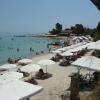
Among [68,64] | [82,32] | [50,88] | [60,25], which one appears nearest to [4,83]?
[50,88]

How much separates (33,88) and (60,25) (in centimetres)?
10982

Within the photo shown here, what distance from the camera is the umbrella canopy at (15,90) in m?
7.89

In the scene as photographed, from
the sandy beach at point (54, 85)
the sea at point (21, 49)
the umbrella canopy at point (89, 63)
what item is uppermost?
the umbrella canopy at point (89, 63)

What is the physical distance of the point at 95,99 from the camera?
30.9 ft

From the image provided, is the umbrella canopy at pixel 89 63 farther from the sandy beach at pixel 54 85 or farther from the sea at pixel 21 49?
the sea at pixel 21 49

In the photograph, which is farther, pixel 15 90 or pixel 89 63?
pixel 89 63

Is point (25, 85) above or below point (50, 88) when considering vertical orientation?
above

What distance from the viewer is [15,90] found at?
841 cm

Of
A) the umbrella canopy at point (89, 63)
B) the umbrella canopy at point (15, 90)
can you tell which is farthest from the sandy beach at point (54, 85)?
the umbrella canopy at point (15, 90)

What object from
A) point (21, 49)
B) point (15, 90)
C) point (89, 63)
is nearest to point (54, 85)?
point (89, 63)

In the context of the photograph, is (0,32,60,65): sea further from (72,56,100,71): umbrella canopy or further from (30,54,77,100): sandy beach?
(72,56,100,71): umbrella canopy

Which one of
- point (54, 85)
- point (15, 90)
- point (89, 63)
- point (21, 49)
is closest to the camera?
point (15, 90)

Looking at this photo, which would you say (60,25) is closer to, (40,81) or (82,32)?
(82,32)

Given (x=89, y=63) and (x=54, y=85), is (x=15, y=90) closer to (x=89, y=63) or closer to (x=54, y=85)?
(x=89, y=63)
